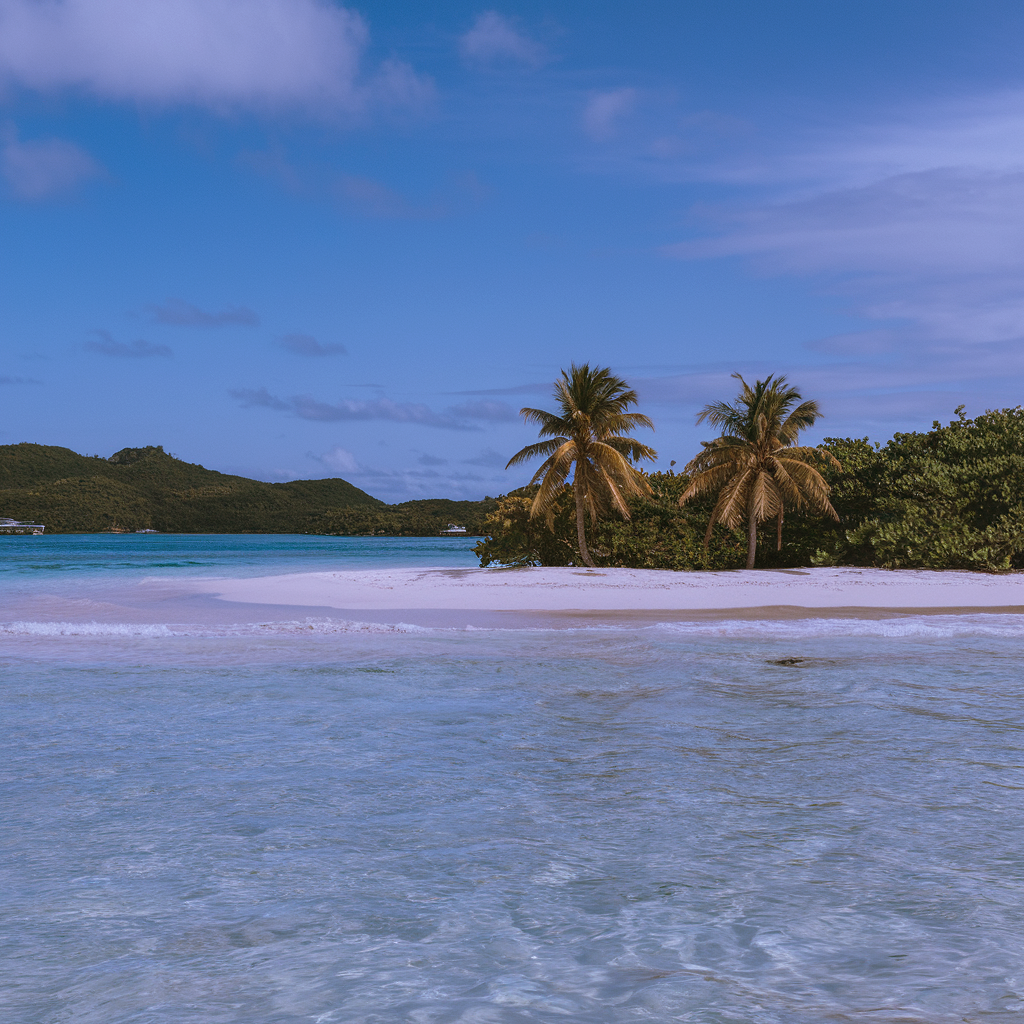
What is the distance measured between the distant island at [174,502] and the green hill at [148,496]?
15 cm

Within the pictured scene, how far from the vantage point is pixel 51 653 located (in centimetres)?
1240

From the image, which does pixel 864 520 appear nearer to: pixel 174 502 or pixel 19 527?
pixel 19 527

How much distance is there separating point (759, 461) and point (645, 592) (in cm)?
758

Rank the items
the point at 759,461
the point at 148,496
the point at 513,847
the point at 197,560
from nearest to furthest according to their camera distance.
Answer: the point at 513,847 < the point at 759,461 < the point at 197,560 < the point at 148,496

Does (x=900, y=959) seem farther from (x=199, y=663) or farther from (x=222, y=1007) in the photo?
(x=199, y=663)

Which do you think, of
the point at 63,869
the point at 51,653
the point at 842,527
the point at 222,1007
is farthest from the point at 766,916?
the point at 842,527

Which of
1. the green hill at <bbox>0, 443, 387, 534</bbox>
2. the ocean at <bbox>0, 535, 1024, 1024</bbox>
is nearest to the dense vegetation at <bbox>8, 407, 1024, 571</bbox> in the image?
the ocean at <bbox>0, 535, 1024, 1024</bbox>

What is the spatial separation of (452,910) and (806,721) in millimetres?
4981

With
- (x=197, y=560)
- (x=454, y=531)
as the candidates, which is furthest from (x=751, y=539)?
(x=454, y=531)

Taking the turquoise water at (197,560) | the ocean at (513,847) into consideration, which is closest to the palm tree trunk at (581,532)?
the turquoise water at (197,560)

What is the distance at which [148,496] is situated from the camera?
5290 inches

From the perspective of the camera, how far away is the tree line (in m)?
26.6

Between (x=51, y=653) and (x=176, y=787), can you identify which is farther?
(x=51, y=653)

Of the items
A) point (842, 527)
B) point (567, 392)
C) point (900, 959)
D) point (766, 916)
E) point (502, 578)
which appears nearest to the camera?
point (900, 959)
